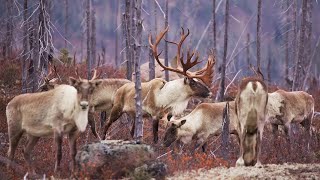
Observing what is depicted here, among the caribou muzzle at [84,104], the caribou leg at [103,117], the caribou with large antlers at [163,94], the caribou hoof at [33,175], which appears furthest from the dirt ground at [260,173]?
the caribou leg at [103,117]

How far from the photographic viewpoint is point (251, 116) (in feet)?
30.8

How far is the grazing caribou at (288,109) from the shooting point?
12.9 m

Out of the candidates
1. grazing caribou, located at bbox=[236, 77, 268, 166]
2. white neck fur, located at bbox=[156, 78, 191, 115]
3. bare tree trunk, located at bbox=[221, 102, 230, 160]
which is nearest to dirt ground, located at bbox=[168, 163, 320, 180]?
grazing caribou, located at bbox=[236, 77, 268, 166]

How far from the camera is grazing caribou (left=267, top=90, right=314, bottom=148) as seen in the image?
42.2ft

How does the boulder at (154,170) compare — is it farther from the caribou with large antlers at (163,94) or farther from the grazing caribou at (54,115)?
the caribou with large antlers at (163,94)

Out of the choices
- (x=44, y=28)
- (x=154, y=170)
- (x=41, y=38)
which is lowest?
(x=154, y=170)

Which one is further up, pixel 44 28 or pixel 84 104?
pixel 44 28

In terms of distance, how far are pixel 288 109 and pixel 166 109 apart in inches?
114

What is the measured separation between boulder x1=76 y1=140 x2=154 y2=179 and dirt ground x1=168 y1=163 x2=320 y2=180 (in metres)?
0.66

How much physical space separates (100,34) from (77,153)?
203ft

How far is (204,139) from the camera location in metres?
12.5

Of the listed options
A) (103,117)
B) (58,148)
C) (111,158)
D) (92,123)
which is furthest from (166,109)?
(111,158)

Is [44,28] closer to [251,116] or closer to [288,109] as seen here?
[288,109]

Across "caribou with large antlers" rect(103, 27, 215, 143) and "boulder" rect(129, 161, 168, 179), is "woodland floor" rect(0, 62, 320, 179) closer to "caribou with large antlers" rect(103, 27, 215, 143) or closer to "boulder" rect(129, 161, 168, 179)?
"boulder" rect(129, 161, 168, 179)
